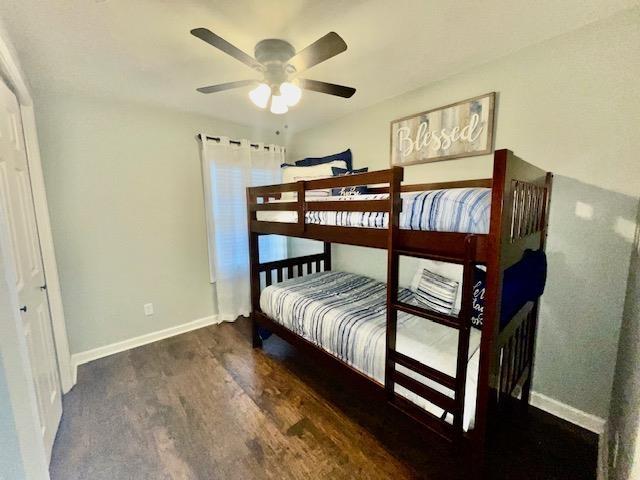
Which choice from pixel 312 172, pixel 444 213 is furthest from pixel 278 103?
pixel 444 213

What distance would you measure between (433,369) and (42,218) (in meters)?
2.74

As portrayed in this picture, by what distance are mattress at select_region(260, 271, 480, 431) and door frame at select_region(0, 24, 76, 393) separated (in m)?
1.53

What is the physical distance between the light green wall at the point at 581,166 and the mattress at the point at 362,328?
685 mm

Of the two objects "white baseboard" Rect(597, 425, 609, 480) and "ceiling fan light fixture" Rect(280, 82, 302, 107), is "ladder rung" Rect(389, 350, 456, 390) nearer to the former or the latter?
"white baseboard" Rect(597, 425, 609, 480)

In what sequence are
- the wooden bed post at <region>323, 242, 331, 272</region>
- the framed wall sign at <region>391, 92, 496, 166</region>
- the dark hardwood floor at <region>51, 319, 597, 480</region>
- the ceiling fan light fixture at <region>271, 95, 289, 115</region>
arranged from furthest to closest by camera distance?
the wooden bed post at <region>323, 242, 331, 272</region> → the framed wall sign at <region>391, 92, 496, 166</region> → the ceiling fan light fixture at <region>271, 95, 289, 115</region> → the dark hardwood floor at <region>51, 319, 597, 480</region>

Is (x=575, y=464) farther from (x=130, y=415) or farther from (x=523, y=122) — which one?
(x=130, y=415)

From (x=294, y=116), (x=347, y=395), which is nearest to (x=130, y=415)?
(x=347, y=395)

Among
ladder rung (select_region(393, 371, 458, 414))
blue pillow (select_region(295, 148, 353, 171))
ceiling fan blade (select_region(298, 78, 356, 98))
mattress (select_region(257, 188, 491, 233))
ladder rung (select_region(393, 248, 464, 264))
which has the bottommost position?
ladder rung (select_region(393, 371, 458, 414))

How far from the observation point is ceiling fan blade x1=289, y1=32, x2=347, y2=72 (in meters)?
1.18

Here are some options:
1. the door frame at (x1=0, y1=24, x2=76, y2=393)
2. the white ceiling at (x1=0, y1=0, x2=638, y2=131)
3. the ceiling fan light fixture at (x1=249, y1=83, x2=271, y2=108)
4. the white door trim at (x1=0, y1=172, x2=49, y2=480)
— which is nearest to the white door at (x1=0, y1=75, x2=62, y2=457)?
the door frame at (x1=0, y1=24, x2=76, y2=393)

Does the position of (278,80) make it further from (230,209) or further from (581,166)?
(581,166)

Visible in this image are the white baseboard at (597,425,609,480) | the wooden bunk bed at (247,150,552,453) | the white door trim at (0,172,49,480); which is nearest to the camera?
the white door trim at (0,172,49,480)

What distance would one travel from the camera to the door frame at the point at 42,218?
5.72 ft

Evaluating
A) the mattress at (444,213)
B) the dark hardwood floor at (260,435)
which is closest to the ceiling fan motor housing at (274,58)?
the mattress at (444,213)
